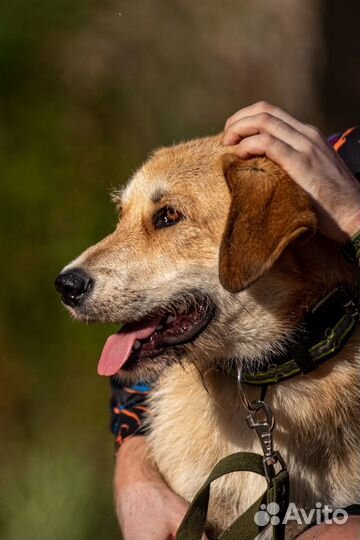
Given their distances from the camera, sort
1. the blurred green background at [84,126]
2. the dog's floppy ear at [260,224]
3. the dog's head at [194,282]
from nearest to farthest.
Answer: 1. the dog's floppy ear at [260,224]
2. the dog's head at [194,282]
3. the blurred green background at [84,126]

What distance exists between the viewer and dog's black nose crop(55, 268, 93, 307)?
8.36ft

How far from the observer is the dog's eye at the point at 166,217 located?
268 centimetres

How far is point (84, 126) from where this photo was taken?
5.66m

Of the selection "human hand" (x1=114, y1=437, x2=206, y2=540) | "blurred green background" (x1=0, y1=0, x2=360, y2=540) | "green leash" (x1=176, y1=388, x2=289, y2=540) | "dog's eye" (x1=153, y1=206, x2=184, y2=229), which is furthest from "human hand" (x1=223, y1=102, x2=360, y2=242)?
"blurred green background" (x1=0, y1=0, x2=360, y2=540)

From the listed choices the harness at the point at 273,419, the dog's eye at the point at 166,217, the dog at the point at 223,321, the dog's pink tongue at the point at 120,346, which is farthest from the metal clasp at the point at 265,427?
the dog's eye at the point at 166,217

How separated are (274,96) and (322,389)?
4373 millimetres

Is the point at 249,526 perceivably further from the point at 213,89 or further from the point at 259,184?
the point at 213,89

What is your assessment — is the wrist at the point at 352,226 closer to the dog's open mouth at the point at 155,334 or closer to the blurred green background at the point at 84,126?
the dog's open mouth at the point at 155,334

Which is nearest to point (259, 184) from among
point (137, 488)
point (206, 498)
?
point (206, 498)

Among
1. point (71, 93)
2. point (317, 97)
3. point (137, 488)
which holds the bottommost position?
point (137, 488)

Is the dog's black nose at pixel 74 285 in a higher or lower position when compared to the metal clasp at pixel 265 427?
higher

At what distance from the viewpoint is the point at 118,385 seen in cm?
323

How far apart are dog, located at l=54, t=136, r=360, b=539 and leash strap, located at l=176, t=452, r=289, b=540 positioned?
4.6 inches

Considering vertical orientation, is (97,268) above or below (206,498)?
above
